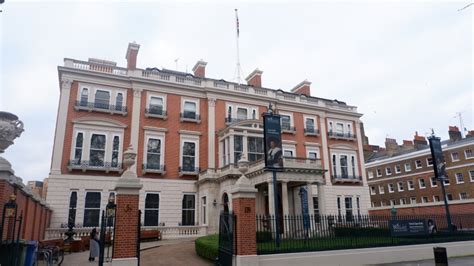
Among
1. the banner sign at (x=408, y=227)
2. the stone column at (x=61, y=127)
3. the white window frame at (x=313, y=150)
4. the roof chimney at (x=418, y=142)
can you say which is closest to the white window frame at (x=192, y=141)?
the stone column at (x=61, y=127)

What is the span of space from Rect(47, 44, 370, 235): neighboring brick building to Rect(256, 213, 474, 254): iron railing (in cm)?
725

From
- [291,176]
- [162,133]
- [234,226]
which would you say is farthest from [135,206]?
[162,133]

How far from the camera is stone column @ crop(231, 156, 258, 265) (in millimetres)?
10503

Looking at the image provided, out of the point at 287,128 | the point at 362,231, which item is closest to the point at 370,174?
the point at 287,128

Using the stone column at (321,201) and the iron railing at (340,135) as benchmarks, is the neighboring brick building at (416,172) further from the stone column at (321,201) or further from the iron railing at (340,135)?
the stone column at (321,201)

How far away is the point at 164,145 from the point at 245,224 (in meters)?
16.6

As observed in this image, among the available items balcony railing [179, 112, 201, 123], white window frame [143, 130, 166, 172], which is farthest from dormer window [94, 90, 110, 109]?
balcony railing [179, 112, 201, 123]

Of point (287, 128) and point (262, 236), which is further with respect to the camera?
point (287, 128)

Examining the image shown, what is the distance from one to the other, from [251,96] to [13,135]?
23340 millimetres

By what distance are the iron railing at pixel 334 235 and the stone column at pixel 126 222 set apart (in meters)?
4.13

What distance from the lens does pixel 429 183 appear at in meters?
43.3

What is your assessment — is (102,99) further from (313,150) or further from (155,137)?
(313,150)

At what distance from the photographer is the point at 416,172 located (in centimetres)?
4503

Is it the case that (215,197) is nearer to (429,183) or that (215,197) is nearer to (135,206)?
(135,206)
